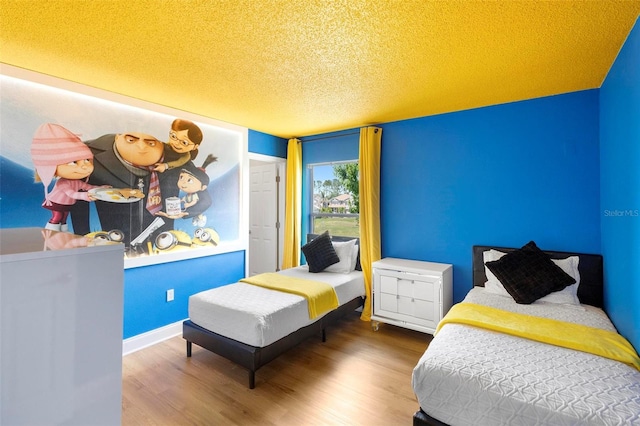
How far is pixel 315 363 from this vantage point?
284 centimetres

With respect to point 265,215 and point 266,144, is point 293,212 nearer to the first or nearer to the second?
point 265,215

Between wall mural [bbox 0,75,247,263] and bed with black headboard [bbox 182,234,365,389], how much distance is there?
3.27ft

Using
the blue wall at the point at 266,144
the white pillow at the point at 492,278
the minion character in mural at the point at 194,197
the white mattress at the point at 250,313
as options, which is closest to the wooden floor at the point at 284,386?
the white mattress at the point at 250,313

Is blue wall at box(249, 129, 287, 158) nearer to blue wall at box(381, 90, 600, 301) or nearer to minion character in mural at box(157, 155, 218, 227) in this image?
minion character in mural at box(157, 155, 218, 227)

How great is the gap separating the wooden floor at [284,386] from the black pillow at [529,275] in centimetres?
109

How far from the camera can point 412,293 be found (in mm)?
3309

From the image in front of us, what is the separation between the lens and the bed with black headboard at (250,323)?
8.11 ft

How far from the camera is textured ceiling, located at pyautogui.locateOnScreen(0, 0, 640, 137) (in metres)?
1.70

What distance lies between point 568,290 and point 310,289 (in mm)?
2368

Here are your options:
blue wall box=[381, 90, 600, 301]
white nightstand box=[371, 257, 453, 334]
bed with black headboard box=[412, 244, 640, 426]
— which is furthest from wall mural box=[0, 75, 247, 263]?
bed with black headboard box=[412, 244, 640, 426]

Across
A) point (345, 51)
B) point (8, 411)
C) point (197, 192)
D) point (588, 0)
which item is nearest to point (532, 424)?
point (8, 411)

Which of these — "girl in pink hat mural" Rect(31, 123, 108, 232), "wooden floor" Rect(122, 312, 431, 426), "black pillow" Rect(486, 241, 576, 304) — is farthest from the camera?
"black pillow" Rect(486, 241, 576, 304)

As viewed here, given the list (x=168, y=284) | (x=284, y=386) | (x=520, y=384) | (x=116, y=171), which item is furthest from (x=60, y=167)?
(x=520, y=384)

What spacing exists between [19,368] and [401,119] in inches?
156
